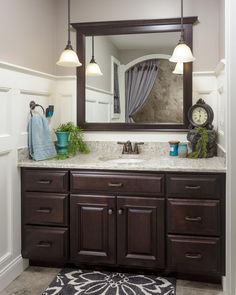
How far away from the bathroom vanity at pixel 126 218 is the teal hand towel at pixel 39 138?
0.16m

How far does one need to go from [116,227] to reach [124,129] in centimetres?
96

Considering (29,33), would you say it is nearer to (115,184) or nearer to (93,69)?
(93,69)

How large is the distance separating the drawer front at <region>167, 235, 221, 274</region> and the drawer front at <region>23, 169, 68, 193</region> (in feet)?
2.88

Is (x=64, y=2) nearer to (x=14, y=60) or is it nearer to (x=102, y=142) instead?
(x=14, y=60)

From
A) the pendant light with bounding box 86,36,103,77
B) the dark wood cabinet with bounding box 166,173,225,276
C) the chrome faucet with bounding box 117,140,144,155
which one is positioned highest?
the pendant light with bounding box 86,36,103,77

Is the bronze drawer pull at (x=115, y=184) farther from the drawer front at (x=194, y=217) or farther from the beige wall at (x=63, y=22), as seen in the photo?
the beige wall at (x=63, y=22)

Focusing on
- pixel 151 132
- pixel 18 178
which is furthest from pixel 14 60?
pixel 151 132

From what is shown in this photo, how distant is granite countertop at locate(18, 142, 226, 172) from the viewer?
2.50m

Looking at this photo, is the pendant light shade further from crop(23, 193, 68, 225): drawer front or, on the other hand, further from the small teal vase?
crop(23, 193, 68, 225): drawer front

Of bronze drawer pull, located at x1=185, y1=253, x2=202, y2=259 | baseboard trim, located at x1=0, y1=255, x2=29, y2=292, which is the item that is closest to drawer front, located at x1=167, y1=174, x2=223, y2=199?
bronze drawer pull, located at x1=185, y1=253, x2=202, y2=259

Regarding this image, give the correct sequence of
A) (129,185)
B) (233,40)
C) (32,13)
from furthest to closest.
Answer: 1. (32,13)
2. (129,185)
3. (233,40)

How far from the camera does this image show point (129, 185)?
8.44 feet

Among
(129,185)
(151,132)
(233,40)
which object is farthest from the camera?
(151,132)

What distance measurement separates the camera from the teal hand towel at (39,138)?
2809mm
